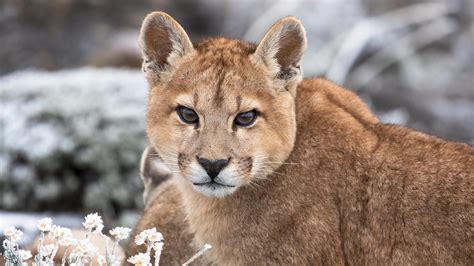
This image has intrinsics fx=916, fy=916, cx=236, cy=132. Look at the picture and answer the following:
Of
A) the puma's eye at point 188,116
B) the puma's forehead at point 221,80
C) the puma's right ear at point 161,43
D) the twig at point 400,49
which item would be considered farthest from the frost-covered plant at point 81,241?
the twig at point 400,49

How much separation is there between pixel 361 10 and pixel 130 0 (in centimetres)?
352

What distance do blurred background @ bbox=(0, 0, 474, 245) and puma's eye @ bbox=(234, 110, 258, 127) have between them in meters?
5.25

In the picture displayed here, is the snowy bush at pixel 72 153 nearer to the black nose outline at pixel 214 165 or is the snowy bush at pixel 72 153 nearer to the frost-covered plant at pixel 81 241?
the frost-covered plant at pixel 81 241

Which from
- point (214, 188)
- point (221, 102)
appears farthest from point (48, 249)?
point (221, 102)

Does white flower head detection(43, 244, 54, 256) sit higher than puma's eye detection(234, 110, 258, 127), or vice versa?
puma's eye detection(234, 110, 258, 127)

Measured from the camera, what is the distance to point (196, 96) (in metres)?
5.54

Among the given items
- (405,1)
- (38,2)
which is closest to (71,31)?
(38,2)

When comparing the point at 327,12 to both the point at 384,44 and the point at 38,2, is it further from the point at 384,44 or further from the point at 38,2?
the point at 38,2

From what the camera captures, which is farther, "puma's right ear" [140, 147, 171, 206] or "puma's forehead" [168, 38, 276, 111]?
"puma's right ear" [140, 147, 171, 206]

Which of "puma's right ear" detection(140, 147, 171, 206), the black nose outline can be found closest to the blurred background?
"puma's right ear" detection(140, 147, 171, 206)

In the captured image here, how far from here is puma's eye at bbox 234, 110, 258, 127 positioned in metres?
5.54

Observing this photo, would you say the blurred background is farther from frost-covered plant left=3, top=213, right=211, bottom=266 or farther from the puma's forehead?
frost-covered plant left=3, top=213, right=211, bottom=266

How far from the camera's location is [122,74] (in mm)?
12352

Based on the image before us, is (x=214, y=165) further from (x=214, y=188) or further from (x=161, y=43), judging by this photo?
(x=161, y=43)
